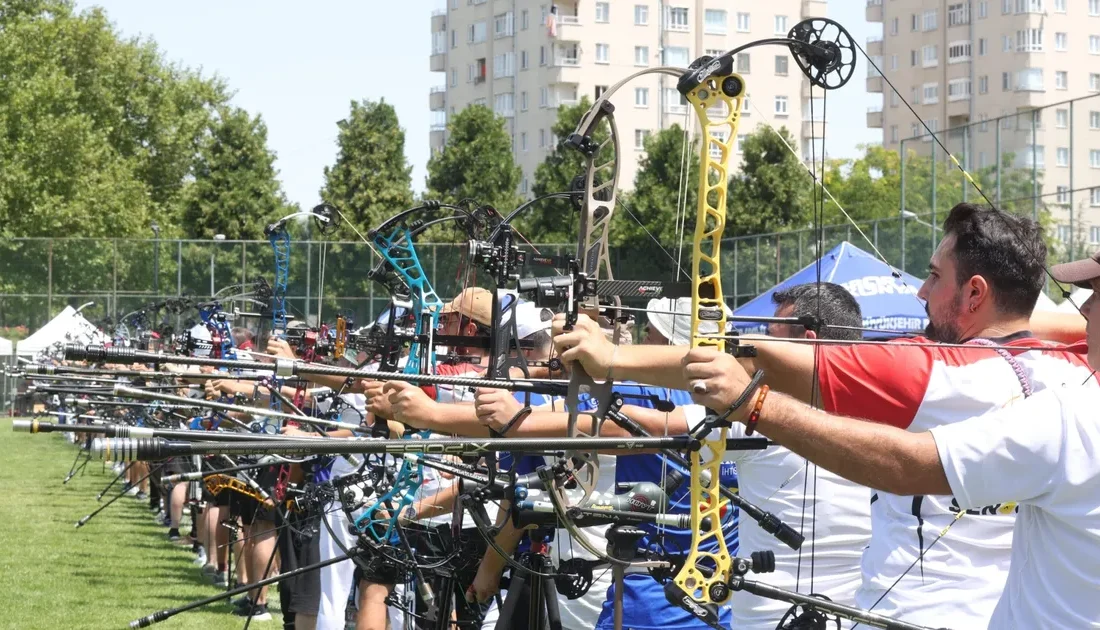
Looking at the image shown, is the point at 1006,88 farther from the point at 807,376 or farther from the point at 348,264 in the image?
the point at 807,376

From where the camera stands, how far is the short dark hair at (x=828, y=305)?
411 centimetres

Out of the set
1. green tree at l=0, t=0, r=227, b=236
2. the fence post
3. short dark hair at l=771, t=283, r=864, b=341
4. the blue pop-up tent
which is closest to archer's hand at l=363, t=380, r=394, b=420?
short dark hair at l=771, t=283, r=864, b=341

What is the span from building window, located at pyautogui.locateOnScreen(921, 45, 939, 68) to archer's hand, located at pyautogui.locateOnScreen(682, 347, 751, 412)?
217 feet

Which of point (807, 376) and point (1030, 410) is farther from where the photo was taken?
point (807, 376)

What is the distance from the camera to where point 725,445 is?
297cm

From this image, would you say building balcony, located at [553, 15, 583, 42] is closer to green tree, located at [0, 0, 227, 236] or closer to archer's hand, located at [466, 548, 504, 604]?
green tree, located at [0, 0, 227, 236]

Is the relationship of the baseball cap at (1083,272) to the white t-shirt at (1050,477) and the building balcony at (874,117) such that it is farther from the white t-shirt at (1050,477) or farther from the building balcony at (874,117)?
the building balcony at (874,117)

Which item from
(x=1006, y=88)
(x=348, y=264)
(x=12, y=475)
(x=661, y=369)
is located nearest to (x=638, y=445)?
(x=661, y=369)

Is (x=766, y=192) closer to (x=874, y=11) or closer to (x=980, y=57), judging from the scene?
(x=980, y=57)

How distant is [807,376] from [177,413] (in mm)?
8221

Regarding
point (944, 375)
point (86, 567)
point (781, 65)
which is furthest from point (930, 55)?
point (944, 375)

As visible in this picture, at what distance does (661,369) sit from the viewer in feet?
10.2

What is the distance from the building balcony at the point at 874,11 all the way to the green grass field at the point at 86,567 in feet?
201

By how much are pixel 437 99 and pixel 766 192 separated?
40.8 meters
